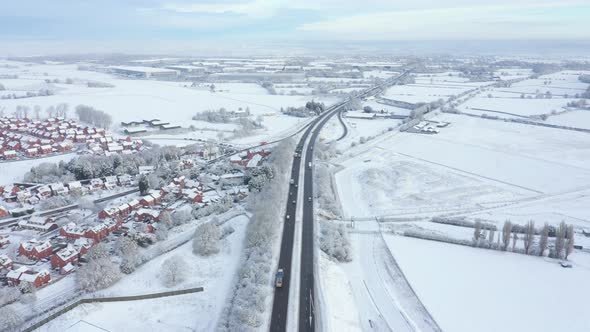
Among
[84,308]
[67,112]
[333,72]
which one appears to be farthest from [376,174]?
[333,72]

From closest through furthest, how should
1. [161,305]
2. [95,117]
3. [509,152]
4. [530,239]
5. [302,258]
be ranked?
[161,305], [302,258], [530,239], [509,152], [95,117]

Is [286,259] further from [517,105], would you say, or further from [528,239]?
[517,105]

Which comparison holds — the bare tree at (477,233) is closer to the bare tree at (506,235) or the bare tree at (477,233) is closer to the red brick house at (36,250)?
the bare tree at (506,235)

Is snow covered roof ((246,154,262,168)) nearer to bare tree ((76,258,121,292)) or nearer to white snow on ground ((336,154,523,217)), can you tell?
white snow on ground ((336,154,523,217))

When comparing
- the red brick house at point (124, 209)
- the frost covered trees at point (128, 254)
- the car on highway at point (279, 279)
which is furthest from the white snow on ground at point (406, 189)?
the red brick house at point (124, 209)

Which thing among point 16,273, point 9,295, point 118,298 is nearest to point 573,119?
point 118,298

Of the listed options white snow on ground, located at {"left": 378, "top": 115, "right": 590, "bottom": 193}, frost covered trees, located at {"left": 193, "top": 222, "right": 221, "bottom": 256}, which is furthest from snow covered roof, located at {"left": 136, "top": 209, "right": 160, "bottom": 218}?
white snow on ground, located at {"left": 378, "top": 115, "right": 590, "bottom": 193}

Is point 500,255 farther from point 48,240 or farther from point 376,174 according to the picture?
point 48,240
